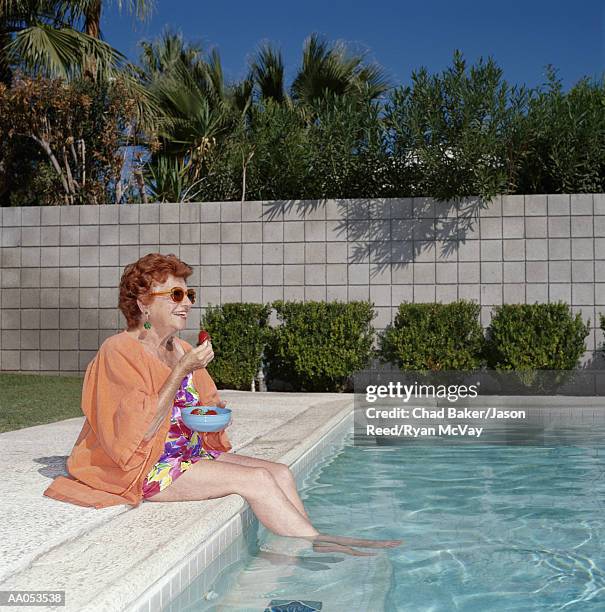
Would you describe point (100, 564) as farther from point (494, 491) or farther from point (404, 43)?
point (404, 43)

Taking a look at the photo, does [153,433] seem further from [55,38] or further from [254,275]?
[55,38]

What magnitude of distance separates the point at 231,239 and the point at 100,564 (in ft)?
26.8

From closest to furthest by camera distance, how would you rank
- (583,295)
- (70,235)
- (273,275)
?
(583,295) < (273,275) < (70,235)

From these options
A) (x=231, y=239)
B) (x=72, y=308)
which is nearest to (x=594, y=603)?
(x=231, y=239)

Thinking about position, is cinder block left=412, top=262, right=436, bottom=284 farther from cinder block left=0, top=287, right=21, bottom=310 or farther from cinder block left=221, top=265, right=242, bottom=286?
cinder block left=0, top=287, right=21, bottom=310

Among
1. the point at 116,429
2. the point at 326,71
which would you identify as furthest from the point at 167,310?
the point at 326,71

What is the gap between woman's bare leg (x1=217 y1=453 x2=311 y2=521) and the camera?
11.2ft

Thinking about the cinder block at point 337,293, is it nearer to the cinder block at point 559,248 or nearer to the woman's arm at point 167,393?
the cinder block at point 559,248

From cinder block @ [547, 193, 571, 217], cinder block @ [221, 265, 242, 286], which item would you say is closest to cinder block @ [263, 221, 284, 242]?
cinder block @ [221, 265, 242, 286]

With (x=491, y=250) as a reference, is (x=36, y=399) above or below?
below

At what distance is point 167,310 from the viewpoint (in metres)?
3.27

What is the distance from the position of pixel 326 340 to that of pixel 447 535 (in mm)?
5579

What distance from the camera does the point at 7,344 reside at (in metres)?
11.0

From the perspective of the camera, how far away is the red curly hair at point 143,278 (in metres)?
3.28
